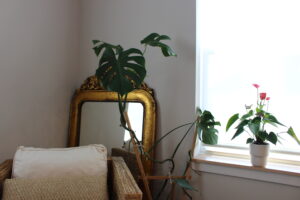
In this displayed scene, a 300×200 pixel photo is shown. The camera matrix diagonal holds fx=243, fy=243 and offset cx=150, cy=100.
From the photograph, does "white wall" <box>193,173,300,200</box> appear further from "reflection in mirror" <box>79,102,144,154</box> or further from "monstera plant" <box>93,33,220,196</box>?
"reflection in mirror" <box>79,102,144,154</box>

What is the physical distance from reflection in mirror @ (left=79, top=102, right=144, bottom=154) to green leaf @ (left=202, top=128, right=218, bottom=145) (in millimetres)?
524

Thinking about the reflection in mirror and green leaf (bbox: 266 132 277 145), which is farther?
the reflection in mirror

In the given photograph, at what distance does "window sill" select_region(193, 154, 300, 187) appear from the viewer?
1.36 meters

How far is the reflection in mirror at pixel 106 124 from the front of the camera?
188 centimetres

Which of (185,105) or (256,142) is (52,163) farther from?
(256,142)

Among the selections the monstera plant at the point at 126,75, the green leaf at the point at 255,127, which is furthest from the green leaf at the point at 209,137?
the green leaf at the point at 255,127

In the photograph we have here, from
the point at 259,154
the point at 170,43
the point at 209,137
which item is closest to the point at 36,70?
the point at 170,43

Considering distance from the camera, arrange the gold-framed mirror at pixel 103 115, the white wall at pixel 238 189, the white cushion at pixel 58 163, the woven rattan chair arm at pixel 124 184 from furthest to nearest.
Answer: the gold-framed mirror at pixel 103 115
the white wall at pixel 238 189
the white cushion at pixel 58 163
the woven rattan chair arm at pixel 124 184

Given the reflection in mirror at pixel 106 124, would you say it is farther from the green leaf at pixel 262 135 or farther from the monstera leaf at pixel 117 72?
the green leaf at pixel 262 135

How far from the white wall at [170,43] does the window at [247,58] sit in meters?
0.09

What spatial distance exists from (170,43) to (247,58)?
544mm

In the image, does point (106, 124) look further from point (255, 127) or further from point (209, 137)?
point (255, 127)

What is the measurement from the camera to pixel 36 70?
1.82 m

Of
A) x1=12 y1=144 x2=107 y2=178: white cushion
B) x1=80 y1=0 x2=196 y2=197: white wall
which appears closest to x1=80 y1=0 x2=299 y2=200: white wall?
x1=80 y1=0 x2=196 y2=197: white wall
